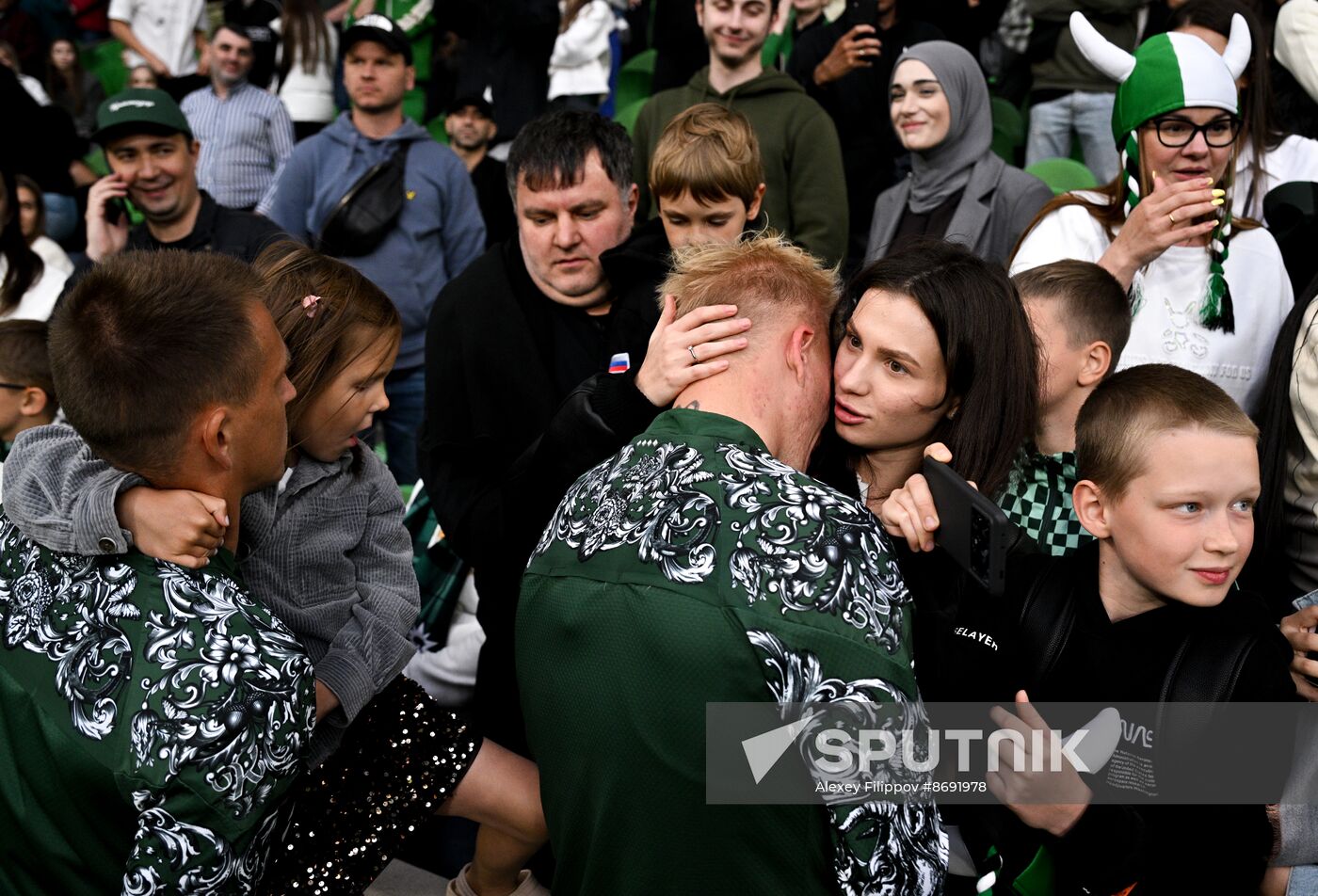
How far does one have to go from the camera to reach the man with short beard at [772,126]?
462cm

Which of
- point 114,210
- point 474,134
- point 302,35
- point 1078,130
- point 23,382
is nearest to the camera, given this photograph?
point 23,382

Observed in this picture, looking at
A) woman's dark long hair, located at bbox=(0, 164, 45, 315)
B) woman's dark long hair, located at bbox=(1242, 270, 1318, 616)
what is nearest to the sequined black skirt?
woman's dark long hair, located at bbox=(1242, 270, 1318, 616)

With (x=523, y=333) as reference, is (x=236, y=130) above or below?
above

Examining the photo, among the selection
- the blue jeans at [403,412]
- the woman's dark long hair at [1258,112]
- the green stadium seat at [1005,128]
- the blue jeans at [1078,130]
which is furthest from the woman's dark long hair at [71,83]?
the woman's dark long hair at [1258,112]

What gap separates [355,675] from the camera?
90.8 inches

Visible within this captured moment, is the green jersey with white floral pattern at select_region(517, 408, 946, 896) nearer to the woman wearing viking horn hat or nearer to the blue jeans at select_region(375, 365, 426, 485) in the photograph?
the woman wearing viking horn hat

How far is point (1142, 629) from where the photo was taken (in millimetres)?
2166

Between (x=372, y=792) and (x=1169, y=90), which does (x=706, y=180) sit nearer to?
(x=1169, y=90)

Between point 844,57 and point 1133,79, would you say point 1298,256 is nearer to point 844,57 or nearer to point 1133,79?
point 1133,79

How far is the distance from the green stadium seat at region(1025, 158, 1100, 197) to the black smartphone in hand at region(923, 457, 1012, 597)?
349cm

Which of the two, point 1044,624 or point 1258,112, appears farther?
point 1258,112

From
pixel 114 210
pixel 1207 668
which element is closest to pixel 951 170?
pixel 1207 668

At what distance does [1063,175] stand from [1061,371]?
2.71 metres

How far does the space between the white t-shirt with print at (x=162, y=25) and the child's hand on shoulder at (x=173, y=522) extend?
7651mm
